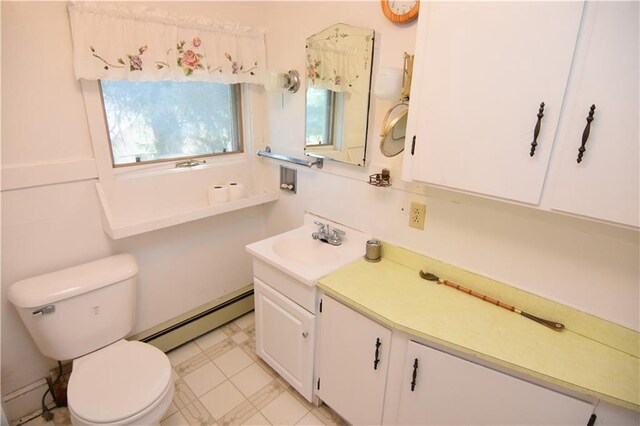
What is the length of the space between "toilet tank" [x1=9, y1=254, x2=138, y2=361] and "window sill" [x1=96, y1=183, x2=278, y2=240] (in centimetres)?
17

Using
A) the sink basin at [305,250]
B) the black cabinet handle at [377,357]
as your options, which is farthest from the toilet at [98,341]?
the black cabinet handle at [377,357]

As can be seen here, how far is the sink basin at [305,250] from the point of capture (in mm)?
1876

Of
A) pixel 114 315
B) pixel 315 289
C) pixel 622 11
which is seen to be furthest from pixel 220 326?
pixel 622 11

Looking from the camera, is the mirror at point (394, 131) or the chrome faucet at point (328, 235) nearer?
the mirror at point (394, 131)

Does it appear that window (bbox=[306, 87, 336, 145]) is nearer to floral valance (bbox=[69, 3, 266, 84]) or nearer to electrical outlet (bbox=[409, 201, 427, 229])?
floral valance (bbox=[69, 3, 266, 84])

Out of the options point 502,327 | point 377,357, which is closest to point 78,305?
point 377,357

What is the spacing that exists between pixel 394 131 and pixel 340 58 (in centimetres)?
52

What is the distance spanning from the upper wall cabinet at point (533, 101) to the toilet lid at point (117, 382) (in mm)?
1437

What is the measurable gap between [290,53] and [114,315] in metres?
1.71

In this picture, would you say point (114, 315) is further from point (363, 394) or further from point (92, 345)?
point (363, 394)

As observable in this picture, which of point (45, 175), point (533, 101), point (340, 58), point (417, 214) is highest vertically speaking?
point (340, 58)

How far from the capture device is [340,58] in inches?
66.8

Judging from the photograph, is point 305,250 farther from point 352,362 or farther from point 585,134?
point 585,134

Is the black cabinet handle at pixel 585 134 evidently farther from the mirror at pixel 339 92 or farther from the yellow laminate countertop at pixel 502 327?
the mirror at pixel 339 92
